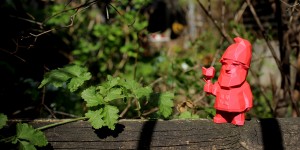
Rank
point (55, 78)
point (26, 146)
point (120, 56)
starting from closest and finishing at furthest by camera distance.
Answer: point (26, 146) < point (55, 78) < point (120, 56)

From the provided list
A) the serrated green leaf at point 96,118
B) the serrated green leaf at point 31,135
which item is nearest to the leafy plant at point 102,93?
the serrated green leaf at point 96,118

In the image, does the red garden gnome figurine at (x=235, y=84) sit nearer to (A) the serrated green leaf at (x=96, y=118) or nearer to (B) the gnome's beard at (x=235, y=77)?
(B) the gnome's beard at (x=235, y=77)

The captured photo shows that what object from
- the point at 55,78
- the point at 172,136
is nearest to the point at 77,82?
the point at 55,78

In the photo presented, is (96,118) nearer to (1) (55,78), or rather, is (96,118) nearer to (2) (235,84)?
(1) (55,78)

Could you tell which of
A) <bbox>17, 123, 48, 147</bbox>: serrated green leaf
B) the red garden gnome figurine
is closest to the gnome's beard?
the red garden gnome figurine

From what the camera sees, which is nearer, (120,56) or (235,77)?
(235,77)

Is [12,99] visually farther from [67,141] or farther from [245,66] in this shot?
[245,66]
